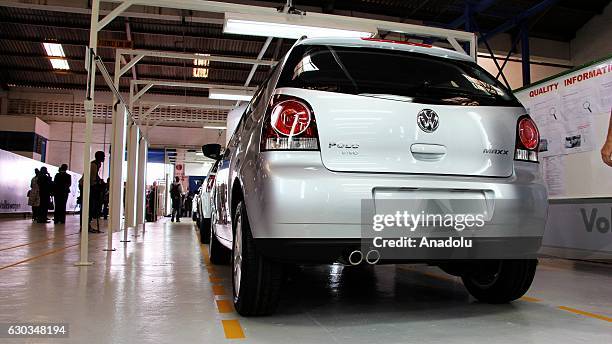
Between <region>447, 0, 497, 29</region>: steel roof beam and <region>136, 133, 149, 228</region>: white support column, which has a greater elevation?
<region>447, 0, 497, 29</region>: steel roof beam

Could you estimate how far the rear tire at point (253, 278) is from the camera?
2625 mm

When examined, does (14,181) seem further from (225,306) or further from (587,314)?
(587,314)

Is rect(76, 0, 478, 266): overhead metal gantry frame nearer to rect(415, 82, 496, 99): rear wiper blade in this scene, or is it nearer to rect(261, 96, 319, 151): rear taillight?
rect(261, 96, 319, 151): rear taillight

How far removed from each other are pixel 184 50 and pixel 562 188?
13.3m

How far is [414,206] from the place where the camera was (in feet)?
7.98

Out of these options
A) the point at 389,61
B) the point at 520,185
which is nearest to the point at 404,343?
the point at 520,185

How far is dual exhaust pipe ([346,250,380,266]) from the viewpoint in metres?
2.43

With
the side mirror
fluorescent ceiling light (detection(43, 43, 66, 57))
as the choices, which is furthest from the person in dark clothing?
the side mirror

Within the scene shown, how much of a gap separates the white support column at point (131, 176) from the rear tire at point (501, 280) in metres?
6.25

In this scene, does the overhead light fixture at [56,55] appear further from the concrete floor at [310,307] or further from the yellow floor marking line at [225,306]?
the yellow floor marking line at [225,306]

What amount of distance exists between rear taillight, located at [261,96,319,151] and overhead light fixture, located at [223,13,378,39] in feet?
11.7

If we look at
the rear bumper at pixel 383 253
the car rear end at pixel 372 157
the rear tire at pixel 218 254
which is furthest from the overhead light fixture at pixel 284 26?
the rear bumper at pixel 383 253

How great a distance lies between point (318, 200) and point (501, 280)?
61.5 inches

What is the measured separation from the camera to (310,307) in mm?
3170
